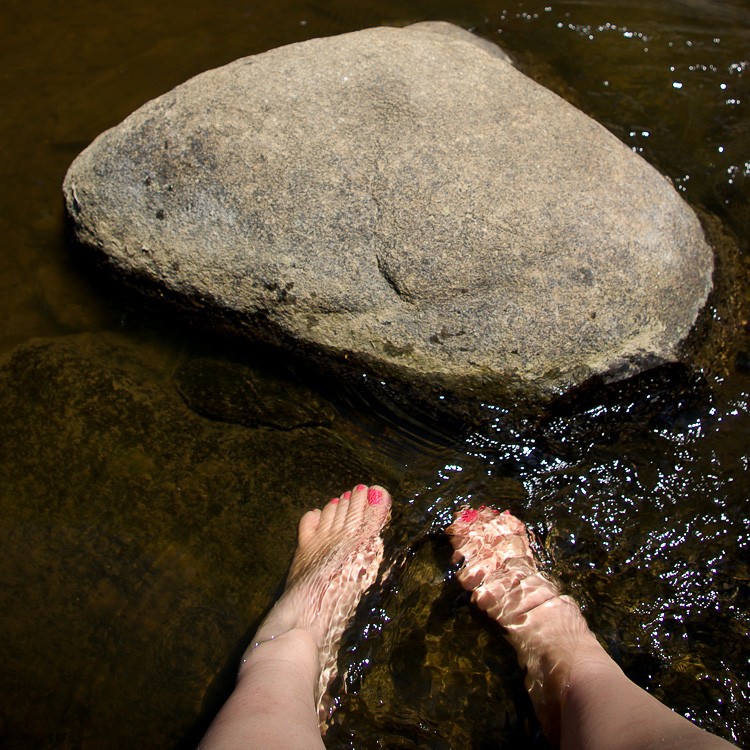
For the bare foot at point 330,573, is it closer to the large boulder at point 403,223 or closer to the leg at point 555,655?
the leg at point 555,655

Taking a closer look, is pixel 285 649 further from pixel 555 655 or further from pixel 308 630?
pixel 555 655

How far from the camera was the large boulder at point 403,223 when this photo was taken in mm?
2602

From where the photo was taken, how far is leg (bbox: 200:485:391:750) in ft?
6.11

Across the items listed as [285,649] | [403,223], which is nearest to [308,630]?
[285,649]

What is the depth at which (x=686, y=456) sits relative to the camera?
265cm

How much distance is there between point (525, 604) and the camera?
239 cm

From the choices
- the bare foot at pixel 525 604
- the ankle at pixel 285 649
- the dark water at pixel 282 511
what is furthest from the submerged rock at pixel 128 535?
the bare foot at pixel 525 604

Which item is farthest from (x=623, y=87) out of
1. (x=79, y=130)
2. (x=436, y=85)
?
(x=79, y=130)

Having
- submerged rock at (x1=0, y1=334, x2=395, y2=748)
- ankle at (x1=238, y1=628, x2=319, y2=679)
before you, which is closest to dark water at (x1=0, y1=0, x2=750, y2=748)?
submerged rock at (x1=0, y1=334, x2=395, y2=748)

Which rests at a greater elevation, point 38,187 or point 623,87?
point 623,87

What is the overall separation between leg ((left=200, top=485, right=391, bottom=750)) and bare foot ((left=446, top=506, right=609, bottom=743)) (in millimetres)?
325

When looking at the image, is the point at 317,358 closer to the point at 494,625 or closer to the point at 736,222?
the point at 494,625

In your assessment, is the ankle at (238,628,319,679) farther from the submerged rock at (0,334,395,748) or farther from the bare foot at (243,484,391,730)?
the submerged rock at (0,334,395,748)

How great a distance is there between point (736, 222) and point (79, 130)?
10.7ft
